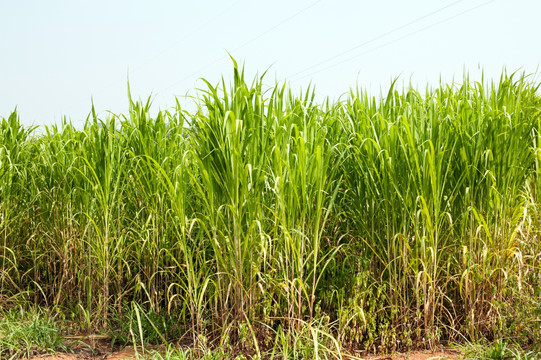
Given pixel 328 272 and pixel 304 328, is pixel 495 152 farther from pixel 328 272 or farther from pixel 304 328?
pixel 304 328

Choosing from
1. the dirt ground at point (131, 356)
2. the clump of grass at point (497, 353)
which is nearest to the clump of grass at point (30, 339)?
the dirt ground at point (131, 356)

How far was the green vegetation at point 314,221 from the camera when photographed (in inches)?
119

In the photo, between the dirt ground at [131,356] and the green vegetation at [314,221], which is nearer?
the green vegetation at [314,221]

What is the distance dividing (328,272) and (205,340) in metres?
0.95

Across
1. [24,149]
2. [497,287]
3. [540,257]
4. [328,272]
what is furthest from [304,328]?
[24,149]

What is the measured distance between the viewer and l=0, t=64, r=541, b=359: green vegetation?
3014mm

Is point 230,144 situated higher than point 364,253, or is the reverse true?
point 230,144

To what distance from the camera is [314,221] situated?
3256 millimetres

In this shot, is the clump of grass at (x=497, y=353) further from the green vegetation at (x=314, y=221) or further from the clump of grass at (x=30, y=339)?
the clump of grass at (x=30, y=339)

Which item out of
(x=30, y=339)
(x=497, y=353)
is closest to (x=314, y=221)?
(x=497, y=353)

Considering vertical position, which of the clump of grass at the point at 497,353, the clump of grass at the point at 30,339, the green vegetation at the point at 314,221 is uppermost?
the green vegetation at the point at 314,221

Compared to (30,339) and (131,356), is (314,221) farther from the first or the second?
(30,339)

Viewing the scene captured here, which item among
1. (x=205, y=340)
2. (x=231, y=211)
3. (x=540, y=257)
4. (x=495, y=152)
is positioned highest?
(x=495, y=152)

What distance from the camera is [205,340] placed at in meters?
3.06
